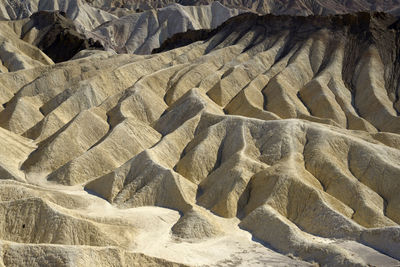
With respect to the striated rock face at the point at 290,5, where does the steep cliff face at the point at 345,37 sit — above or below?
above

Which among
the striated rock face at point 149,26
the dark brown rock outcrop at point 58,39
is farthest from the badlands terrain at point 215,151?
the striated rock face at point 149,26

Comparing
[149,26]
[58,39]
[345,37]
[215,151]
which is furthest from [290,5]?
[215,151]

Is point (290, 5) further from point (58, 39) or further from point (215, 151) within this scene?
point (215, 151)

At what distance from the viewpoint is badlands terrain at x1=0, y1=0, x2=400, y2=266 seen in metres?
28.7

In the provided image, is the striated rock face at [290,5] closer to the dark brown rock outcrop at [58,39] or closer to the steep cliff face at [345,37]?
the dark brown rock outcrop at [58,39]

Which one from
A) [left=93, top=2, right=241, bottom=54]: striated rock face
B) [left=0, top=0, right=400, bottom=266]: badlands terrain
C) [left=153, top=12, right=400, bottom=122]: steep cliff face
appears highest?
[left=153, top=12, right=400, bottom=122]: steep cliff face

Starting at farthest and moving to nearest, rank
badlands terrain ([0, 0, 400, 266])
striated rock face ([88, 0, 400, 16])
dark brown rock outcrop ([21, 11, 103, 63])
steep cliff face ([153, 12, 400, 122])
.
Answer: striated rock face ([88, 0, 400, 16])
dark brown rock outcrop ([21, 11, 103, 63])
steep cliff face ([153, 12, 400, 122])
badlands terrain ([0, 0, 400, 266])

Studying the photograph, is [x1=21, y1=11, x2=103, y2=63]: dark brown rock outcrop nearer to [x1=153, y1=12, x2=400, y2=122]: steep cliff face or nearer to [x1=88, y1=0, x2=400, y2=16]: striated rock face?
[x1=153, y1=12, x2=400, y2=122]: steep cliff face

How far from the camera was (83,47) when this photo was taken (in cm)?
9044

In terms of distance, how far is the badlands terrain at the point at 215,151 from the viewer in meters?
28.7

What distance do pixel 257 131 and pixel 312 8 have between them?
5298 inches

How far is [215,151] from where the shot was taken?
→ 145ft

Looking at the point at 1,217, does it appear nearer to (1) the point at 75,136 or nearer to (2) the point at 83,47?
(1) the point at 75,136

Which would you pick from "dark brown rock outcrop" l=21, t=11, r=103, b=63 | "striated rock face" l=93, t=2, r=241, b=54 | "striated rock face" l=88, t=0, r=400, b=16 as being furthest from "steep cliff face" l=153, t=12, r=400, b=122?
"striated rock face" l=88, t=0, r=400, b=16
